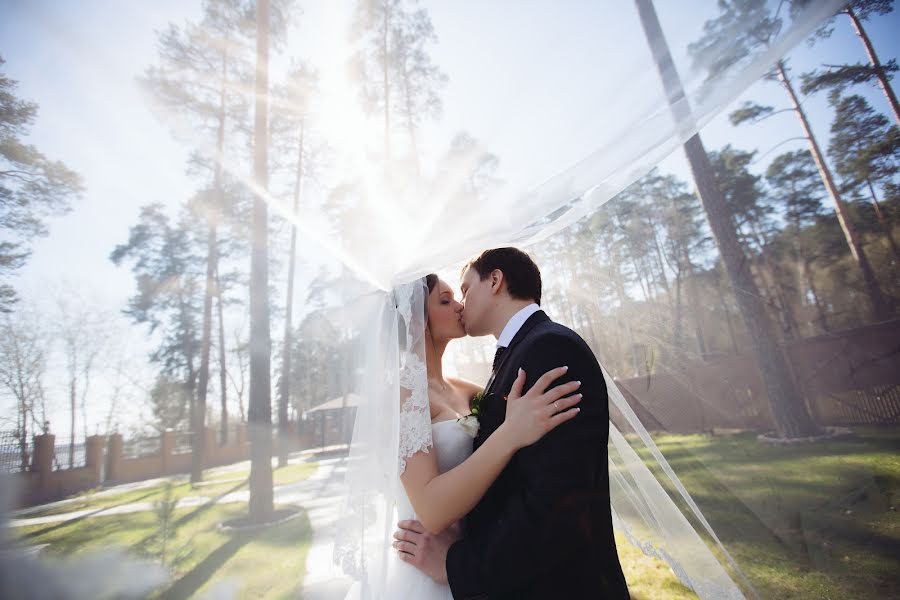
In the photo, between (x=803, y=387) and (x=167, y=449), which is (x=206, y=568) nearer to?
(x=803, y=387)

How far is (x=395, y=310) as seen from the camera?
85.9 inches

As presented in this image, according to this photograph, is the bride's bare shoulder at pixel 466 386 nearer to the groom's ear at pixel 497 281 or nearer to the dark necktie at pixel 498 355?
the dark necktie at pixel 498 355

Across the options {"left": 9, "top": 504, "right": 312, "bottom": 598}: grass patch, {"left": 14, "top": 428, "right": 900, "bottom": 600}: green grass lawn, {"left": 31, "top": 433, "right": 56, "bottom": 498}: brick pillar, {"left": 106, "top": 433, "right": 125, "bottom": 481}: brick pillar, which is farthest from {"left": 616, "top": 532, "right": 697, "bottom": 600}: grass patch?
{"left": 106, "top": 433, "right": 125, "bottom": 481}: brick pillar

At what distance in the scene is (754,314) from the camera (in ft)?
18.6

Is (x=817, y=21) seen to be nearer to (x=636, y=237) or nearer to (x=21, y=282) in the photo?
(x=636, y=237)

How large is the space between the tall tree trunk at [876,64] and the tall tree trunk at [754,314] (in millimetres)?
2061

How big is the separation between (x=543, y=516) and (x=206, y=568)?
657 centimetres

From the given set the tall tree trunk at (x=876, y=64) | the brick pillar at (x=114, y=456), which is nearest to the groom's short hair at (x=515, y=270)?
the tall tree trunk at (x=876, y=64)

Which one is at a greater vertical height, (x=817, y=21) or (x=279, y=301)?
(x=279, y=301)

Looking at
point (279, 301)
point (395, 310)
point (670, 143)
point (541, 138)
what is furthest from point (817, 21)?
point (279, 301)

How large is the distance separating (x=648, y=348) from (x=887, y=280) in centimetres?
301

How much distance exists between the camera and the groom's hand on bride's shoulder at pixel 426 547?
148 cm

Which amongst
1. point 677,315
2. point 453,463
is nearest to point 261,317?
point 453,463

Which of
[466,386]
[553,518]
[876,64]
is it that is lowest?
[553,518]
